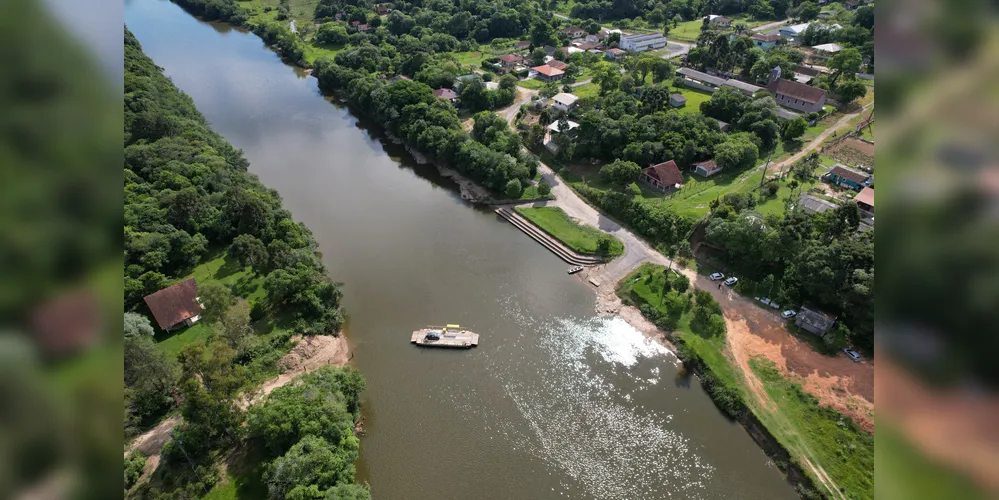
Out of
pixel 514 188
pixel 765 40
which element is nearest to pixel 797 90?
pixel 765 40

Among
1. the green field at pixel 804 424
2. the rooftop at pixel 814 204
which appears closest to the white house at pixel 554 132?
the rooftop at pixel 814 204

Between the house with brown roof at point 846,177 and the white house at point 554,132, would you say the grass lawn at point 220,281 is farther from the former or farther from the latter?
the house with brown roof at point 846,177

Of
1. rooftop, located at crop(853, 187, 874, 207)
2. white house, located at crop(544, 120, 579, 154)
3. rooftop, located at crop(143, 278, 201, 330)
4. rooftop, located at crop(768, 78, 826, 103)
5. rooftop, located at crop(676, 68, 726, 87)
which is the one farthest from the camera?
rooftop, located at crop(676, 68, 726, 87)

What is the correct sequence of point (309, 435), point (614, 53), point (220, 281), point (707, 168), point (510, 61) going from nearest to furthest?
1. point (309, 435)
2. point (220, 281)
3. point (707, 168)
4. point (510, 61)
5. point (614, 53)

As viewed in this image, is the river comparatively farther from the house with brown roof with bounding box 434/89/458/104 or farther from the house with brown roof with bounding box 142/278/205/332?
the house with brown roof with bounding box 434/89/458/104

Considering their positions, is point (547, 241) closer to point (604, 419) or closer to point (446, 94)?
point (604, 419)

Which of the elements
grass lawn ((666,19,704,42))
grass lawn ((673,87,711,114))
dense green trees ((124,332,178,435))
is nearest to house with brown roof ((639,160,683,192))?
grass lawn ((673,87,711,114))

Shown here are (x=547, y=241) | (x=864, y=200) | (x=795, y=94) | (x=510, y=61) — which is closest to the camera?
(x=864, y=200)
